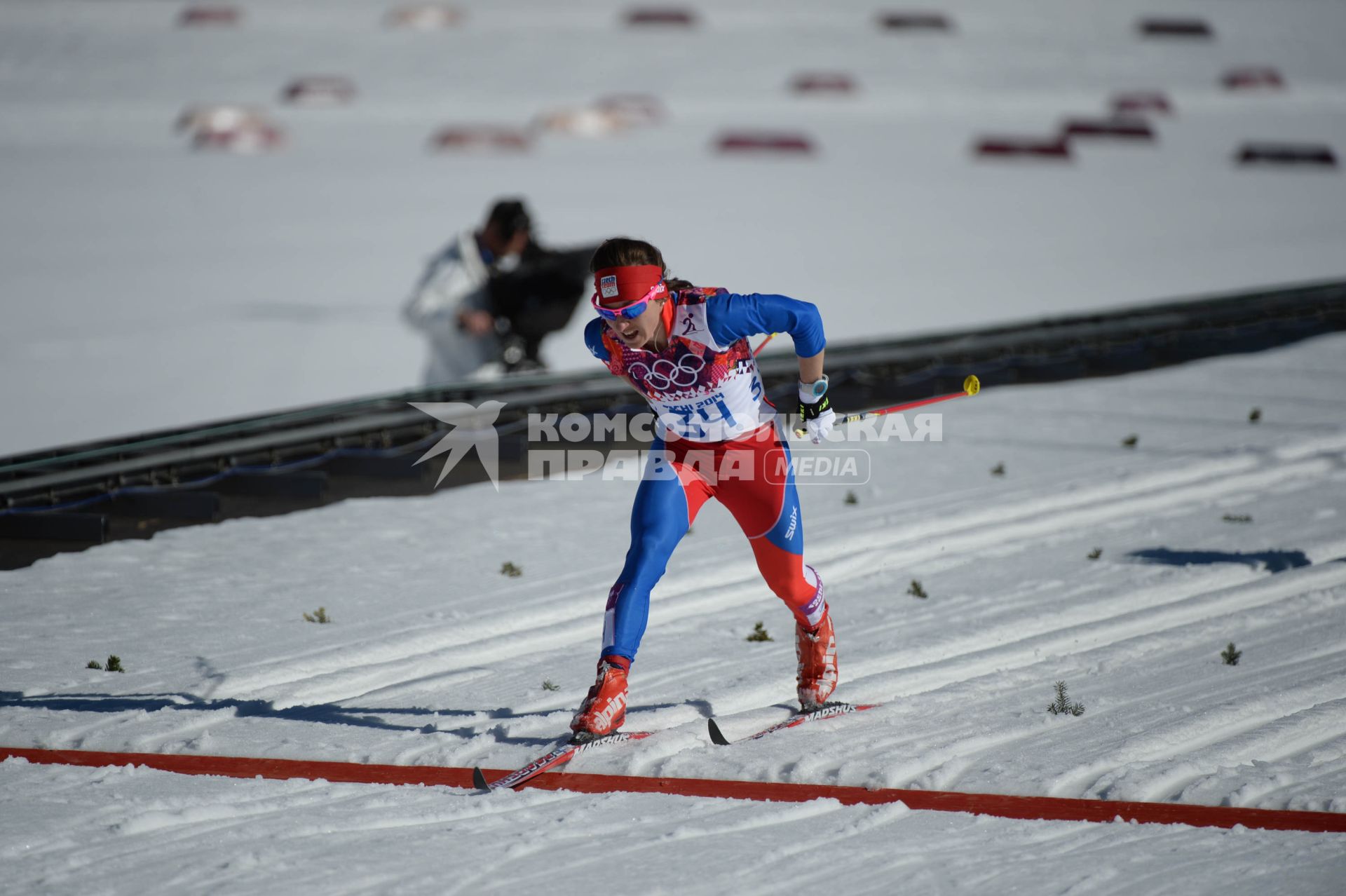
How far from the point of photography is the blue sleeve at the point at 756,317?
518 cm

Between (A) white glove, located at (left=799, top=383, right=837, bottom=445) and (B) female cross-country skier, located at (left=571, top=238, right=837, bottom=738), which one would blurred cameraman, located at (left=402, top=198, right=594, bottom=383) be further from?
(A) white glove, located at (left=799, top=383, right=837, bottom=445)

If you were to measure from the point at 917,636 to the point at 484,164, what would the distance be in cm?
1968

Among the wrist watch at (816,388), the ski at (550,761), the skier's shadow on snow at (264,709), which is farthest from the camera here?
the skier's shadow on snow at (264,709)

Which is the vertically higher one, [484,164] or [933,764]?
[484,164]

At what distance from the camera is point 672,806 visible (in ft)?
15.6

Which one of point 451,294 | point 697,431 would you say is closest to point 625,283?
point 697,431

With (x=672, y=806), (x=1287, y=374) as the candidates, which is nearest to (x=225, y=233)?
(x=1287, y=374)

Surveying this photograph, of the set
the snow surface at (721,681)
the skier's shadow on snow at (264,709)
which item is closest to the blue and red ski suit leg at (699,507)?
the snow surface at (721,681)

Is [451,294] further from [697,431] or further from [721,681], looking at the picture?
[697,431]

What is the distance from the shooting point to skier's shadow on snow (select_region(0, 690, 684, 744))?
5.57 metres

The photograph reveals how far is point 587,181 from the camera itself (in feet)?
77.9

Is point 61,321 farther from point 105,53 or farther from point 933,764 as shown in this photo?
point 105,53

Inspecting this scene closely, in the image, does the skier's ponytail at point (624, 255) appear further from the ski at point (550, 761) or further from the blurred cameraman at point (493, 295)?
the blurred cameraman at point (493, 295)

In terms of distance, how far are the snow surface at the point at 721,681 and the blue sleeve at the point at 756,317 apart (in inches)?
58.1
